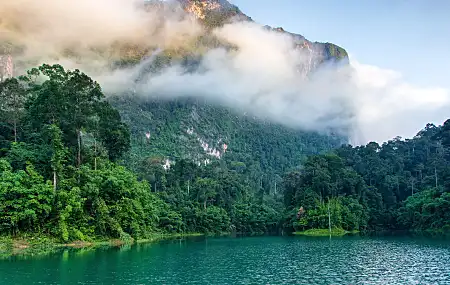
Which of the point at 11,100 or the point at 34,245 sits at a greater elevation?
the point at 11,100

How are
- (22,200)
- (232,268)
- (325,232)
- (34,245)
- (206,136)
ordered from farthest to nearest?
1. (206,136)
2. (325,232)
3. (22,200)
4. (34,245)
5. (232,268)

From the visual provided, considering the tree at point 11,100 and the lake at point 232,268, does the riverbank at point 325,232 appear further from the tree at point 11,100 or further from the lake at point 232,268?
the tree at point 11,100

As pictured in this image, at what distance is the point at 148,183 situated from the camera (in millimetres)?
69312

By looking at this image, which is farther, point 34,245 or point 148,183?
point 148,183

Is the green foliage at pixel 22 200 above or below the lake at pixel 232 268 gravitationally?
above

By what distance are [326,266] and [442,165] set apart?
61845 millimetres

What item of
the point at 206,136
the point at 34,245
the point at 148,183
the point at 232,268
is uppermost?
the point at 206,136

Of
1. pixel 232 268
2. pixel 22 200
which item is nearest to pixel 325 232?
pixel 232 268

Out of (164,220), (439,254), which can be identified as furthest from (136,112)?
(439,254)

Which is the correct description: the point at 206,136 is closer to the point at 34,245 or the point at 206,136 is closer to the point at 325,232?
the point at 325,232

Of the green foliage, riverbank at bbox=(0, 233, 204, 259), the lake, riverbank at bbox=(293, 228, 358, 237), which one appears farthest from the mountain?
the lake

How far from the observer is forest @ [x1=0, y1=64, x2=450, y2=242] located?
41969mm

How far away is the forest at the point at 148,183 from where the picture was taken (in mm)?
41969

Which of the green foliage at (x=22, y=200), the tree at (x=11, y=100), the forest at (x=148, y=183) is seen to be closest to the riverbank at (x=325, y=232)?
the forest at (x=148, y=183)
